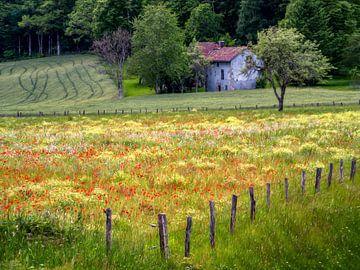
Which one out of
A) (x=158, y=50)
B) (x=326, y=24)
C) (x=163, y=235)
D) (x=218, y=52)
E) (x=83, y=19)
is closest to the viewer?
(x=163, y=235)

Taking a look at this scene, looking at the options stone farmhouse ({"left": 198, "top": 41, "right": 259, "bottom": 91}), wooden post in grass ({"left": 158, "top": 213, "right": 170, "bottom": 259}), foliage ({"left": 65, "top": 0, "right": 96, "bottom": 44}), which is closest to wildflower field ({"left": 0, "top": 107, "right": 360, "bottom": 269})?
wooden post in grass ({"left": 158, "top": 213, "right": 170, "bottom": 259})

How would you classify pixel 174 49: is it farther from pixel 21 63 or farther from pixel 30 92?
pixel 21 63

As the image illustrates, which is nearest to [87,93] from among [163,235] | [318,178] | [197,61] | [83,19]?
[197,61]

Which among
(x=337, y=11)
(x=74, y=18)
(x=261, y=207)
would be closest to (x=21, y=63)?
(x=74, y=18)

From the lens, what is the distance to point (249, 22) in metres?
120

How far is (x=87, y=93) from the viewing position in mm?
92438

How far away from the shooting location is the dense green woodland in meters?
95.3

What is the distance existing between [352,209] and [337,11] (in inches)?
3731

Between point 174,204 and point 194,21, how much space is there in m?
108

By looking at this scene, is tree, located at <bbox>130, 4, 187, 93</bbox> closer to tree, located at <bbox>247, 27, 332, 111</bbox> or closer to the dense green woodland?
the dense green woodland

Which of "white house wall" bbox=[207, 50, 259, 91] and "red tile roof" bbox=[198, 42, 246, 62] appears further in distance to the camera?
"white house wall" bbox=[207, 50, 259, 91]

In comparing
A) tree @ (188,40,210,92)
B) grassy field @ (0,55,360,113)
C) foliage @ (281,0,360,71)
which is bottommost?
grassy field @ (0,55,360,113)

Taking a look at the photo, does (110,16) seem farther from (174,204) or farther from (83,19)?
(174,204)

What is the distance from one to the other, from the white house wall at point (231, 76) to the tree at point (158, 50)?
838cm
